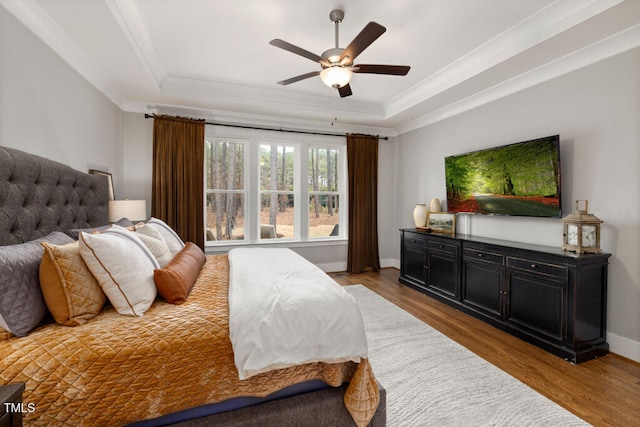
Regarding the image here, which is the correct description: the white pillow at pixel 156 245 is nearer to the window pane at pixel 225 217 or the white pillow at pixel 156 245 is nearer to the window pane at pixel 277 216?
the window pane at pixel 225 217

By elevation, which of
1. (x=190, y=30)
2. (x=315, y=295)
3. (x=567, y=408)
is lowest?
(x=567, y=408)

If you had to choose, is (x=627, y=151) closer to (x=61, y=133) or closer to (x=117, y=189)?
(x=61, y=133)

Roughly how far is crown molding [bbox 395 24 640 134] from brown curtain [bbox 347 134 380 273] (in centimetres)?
125

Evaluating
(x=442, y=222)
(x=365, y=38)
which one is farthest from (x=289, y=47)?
(x=442, y=222)

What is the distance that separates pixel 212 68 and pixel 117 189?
1953 mm

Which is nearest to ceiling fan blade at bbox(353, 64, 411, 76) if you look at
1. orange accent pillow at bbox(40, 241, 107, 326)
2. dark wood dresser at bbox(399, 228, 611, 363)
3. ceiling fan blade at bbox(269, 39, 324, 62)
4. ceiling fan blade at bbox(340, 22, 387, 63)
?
ceiling fan blade at bbox(340, 22, 387, 63)

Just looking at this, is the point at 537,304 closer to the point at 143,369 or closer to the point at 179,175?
the point at 143,369

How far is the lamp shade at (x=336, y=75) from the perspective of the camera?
2359 mm

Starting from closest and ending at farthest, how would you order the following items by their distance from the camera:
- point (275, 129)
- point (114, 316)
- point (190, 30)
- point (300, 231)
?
1. point (114, 316)
2. point (190, 30)
3. point (275, 129)
4. point (300, 231)

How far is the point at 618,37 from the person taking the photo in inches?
92.7

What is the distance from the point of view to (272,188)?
4.78 m

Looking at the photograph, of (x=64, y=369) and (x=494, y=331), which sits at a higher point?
(x=64, y=369)

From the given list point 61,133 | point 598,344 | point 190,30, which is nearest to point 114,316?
point 61,133

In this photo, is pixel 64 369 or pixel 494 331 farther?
pixel 494 331
